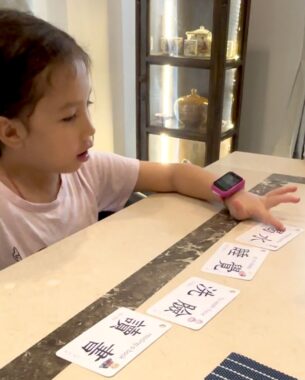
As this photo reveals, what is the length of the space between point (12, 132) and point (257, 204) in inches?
20.0

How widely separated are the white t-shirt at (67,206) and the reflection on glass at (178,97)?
1277mm

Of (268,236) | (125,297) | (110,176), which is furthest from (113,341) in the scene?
(110,176)

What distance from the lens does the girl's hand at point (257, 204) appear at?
38.0 inches

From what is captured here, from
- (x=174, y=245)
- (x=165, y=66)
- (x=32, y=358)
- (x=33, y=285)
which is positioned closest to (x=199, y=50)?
(x=165, y=66)

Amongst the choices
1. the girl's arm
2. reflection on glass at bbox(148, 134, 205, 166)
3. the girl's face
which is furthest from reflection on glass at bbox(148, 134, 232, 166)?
the girl's face

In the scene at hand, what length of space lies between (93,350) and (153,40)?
83.1 inches

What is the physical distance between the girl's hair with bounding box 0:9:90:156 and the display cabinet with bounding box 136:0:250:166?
55.7 inches

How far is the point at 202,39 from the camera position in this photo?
7.54 ft

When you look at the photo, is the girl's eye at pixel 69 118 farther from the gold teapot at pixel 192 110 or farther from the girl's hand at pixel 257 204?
the gold teapot at pixel 192 110

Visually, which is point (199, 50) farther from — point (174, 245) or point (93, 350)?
point (93, 350)

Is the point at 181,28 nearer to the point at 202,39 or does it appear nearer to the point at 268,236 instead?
the point at 202,39

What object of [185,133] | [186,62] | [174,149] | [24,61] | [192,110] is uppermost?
[24,61]

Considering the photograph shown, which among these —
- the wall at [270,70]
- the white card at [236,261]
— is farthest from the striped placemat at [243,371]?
the wall at [270,70]

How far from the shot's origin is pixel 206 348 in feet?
1.89
